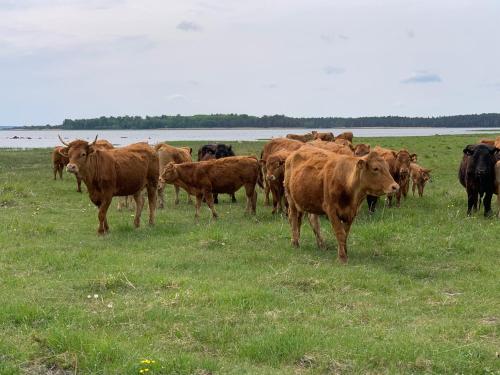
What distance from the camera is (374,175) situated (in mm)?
10742

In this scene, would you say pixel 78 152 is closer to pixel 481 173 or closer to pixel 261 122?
pixel 481 173

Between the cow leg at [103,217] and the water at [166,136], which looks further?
the water at [166,136]

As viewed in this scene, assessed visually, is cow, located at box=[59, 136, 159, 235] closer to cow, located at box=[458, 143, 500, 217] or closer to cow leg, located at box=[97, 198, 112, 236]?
cow leg, located at box=[97, 198, 112, 236]

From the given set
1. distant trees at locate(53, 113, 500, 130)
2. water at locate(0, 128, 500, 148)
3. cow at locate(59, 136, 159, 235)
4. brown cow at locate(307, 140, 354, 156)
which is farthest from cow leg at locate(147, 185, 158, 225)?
distant trees at locate(53, 113, 500, 130)

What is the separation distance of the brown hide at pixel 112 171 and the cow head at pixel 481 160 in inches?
302

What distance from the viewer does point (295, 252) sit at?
11.6 m

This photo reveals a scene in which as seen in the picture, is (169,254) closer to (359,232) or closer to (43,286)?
(43,286)

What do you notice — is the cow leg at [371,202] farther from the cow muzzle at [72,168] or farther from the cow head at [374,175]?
the cow muzzle at [72,168]

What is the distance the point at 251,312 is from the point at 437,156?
97.8 feet

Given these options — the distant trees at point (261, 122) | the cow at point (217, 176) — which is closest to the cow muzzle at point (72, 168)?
the cow at point (217, 176)

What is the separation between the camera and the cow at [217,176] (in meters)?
16.3

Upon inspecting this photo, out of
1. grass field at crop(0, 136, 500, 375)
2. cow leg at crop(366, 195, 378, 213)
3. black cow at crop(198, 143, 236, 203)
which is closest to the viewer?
grass field at crop(0, 136, 500, 375)

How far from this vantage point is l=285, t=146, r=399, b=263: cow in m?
10.8

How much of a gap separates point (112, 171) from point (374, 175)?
600 centimetres
